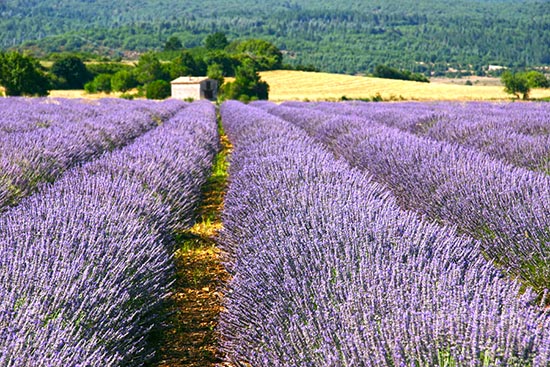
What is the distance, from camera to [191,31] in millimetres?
176500

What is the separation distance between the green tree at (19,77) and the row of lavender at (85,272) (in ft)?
106

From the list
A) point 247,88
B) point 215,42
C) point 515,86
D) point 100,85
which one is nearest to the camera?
point 515,86

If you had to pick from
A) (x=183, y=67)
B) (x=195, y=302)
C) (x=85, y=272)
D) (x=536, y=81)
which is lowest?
(x=183, y=67)

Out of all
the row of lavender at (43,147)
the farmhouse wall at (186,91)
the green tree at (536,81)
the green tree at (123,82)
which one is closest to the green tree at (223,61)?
the green tree at (123,82)

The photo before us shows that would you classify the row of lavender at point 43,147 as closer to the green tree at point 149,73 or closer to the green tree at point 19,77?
the green tree at point 19,77

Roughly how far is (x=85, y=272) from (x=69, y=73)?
183 feet

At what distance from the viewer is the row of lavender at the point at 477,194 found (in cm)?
309

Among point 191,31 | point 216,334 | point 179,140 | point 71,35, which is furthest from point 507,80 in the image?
point 191,31

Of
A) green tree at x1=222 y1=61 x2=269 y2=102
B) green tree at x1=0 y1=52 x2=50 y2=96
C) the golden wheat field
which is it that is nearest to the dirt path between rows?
green tree at x1=0 y1=52 x2=50 y2=96

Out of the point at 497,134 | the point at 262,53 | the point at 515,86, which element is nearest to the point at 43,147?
the point at 497,134

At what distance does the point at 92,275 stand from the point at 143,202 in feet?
3.72

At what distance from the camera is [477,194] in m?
3.58

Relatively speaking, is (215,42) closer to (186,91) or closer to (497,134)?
(186,91)

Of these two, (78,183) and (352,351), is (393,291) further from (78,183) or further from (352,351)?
(78,183)
